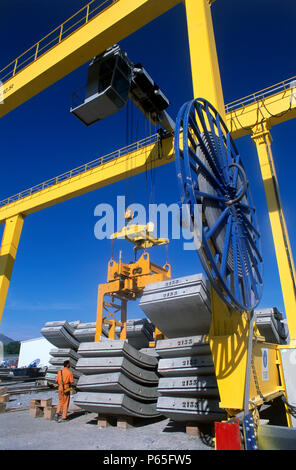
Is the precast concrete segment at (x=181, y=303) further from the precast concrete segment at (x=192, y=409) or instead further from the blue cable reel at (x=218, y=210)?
the precast concrete segment at (x=192, y=409)

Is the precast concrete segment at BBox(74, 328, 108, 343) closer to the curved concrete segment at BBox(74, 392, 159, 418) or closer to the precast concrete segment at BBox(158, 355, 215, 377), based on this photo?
the curved concrete segment at BBox(74, 392, 159, 418)

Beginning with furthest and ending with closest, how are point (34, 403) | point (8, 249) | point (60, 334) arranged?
point (8, 249) < point (60, 334) < point (34, 403)

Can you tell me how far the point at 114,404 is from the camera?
15.5 ft

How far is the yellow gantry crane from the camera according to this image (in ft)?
10.9

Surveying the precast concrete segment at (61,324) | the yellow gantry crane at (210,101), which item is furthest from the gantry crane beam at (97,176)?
the precast concrete segment at (61,324)

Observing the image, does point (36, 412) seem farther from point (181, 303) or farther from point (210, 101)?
point (210, 101)

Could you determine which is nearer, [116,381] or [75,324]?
[116,381]

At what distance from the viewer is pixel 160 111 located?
9516 mm

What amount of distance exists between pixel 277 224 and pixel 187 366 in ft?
16.7

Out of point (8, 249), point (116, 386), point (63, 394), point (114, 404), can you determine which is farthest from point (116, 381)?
point (8, 249)

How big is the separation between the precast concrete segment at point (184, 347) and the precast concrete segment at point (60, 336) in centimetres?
657

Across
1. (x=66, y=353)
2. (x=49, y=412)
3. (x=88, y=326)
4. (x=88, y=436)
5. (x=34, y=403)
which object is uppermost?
(x=88, y=326)
